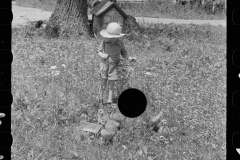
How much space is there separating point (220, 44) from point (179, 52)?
2031 millimetres

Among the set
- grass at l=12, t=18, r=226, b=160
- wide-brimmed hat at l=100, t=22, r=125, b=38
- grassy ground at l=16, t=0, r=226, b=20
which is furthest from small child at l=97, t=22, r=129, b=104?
grassy ground at l=16, t=0, r=226, b=20

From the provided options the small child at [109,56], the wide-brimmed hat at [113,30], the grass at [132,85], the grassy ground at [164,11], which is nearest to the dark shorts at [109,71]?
the small child at [109,56]

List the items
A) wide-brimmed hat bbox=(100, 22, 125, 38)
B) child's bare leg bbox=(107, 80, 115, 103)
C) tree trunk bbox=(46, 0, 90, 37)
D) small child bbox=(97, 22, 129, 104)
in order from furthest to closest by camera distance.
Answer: tree trunk bbox=(46, 0, 90, 37) < child's bare leg bbox=(107, 80, 115, 103) < small child bbox=(97, 22, 129, 104) < wide-brimmed hat bbox=(100, 22, 125, 38)

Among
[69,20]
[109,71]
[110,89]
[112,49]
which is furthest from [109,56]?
[69,20]

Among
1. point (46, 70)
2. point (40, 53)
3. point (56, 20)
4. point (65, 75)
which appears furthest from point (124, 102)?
point (56, 20)

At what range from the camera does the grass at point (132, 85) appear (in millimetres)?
3301

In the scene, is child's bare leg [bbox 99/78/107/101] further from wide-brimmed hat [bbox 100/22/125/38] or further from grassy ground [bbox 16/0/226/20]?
grassy ground [bbox 16/0/226/20]

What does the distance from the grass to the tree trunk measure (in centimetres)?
57

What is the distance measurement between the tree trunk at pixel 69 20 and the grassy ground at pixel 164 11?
27.0ft

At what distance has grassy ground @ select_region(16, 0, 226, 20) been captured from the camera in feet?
56.4

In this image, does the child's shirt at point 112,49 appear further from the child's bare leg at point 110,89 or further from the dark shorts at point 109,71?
the child's bare leg at point 110,89

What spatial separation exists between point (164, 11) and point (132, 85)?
13.5 metres

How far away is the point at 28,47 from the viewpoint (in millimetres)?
7449

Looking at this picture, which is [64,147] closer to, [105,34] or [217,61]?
[105,34]
